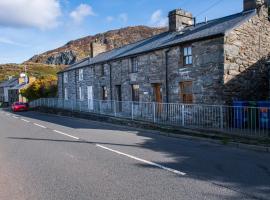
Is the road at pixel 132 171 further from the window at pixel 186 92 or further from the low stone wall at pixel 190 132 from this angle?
the window at pixel 186 92

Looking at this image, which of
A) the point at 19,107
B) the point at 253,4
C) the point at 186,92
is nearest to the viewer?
the point at 253,4

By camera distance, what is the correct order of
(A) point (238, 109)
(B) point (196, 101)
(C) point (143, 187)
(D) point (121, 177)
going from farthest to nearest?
1. (B) point (196, 101)
2. (A) point (238, 109)
3. (D) point (121, 177)
4. (C) point (143, 187)

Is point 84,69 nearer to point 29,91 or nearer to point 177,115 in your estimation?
point 177,115

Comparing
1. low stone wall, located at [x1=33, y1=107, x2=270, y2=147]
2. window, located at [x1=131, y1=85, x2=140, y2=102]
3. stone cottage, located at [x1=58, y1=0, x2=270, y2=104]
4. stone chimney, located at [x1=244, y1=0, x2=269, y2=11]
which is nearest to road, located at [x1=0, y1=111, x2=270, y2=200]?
low stone wall, located at [x1=33, y1=107, x2=270, y2=147]

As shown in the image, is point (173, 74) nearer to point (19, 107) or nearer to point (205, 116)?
point (205, 116)

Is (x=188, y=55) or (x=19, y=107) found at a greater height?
(x=188, y=55)

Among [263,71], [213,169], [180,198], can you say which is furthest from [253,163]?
[263,71]

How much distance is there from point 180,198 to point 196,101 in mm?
12025

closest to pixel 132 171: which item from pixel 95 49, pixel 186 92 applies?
pixel 186 92

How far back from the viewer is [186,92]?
699 inches

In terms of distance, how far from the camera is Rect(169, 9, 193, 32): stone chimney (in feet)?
73.3

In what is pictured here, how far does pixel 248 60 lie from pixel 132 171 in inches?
471

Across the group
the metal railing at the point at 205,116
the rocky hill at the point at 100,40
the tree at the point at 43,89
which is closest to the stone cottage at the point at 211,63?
the metal railing at the point at 205,116

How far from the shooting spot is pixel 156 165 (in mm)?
7586
